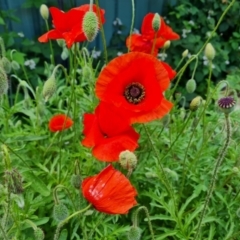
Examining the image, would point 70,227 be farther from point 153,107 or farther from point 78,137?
point 153,107

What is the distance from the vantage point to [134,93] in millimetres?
978

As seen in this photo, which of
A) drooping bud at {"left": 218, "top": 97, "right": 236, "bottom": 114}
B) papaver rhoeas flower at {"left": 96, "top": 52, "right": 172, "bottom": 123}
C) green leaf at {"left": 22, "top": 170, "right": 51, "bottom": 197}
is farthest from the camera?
green leaf at {"left": 22, "top": 170, "right": 51, "bottom": 197}

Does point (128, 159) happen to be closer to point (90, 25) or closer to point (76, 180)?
point (76, 180)

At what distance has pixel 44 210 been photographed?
1151 millimetres

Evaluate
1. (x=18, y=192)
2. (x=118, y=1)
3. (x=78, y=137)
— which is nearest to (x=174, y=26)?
(x=118, y=1)

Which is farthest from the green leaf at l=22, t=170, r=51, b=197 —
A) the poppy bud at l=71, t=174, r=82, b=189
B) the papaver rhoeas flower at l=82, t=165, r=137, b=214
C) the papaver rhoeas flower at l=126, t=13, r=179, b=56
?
the papaver rhoeas flower at l=126, t=13, r=179, b=56

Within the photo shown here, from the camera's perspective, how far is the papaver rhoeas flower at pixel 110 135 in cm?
94

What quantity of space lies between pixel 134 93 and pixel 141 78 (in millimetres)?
36

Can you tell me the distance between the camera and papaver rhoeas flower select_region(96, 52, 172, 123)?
36.1 inches

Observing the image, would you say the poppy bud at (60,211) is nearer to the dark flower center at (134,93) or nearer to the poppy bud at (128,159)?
the poppy bud at (128,159)

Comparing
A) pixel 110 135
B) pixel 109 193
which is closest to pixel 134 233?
pixel 109 193

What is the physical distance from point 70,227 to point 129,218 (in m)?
0.15

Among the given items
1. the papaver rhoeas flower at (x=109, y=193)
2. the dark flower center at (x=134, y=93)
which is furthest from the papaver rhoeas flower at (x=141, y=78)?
the papaver rhoeas flower at (x=109, y=193)

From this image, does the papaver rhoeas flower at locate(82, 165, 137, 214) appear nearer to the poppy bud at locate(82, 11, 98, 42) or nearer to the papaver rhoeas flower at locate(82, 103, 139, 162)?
the papaver rhoeas flower at locate(82, 103, 139, 162)
